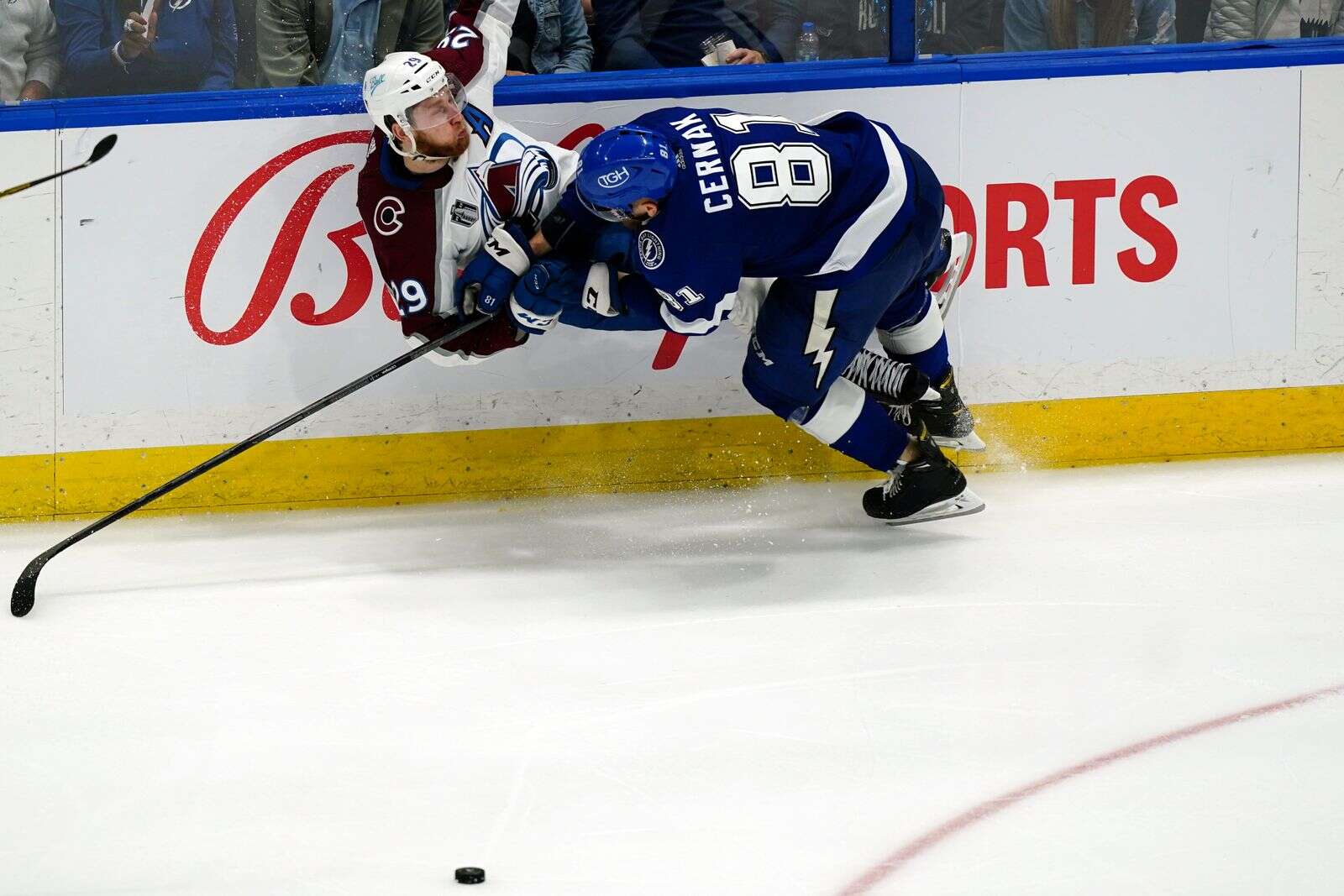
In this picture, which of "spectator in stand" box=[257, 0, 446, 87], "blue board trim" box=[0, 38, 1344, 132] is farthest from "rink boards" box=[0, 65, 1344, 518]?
"spectator in stand" box=[257, 0, 446, 87]

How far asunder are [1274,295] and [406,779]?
9.12ft

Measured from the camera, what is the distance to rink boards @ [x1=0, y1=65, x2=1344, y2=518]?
370cm

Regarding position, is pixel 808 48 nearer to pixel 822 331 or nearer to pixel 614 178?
pixel 822 331

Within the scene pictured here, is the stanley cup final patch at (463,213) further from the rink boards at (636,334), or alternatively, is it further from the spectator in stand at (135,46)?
the spectator in stand at (135,46)

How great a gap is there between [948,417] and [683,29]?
1.23 meters

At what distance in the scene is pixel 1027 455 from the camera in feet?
13.0

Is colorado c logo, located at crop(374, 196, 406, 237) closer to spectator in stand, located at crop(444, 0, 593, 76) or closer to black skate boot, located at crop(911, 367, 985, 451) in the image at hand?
spectator in stand, located at crop(444, 0, 593, 76)

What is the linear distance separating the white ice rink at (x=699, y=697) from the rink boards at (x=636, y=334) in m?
0.15

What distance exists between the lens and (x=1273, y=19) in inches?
152

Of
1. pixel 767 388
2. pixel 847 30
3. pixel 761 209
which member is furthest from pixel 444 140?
pixel 847 30

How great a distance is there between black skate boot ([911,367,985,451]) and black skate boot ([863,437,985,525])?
0.15m

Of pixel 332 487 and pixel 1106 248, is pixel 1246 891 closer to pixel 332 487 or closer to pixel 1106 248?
pixel 1106 248

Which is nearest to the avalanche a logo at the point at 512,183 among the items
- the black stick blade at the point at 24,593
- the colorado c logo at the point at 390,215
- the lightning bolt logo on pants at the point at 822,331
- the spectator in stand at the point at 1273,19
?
the colorado c logo at the point at 390,215

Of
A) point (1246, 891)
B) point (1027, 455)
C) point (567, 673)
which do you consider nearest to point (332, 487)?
point (567, 673)
